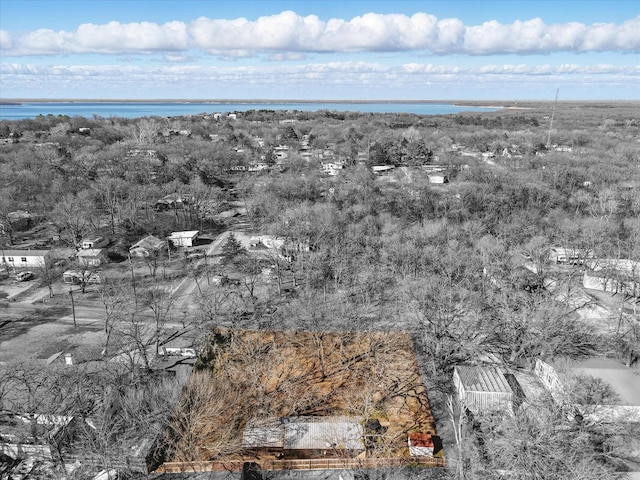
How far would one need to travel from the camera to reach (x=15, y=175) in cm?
4028

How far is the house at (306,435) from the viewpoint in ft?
40.0

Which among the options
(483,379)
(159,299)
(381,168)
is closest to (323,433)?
(483,379)

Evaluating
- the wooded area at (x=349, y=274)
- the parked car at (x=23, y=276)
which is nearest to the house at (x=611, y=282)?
the wooded area at (x=349, y=274)

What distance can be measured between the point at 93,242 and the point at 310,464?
2375 centimetres

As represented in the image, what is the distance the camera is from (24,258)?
89.9 feet

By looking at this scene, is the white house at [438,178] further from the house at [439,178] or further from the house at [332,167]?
the house at [332,167]

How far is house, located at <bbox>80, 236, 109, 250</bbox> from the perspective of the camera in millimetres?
29784

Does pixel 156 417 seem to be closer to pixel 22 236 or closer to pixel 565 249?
pixel 565 249

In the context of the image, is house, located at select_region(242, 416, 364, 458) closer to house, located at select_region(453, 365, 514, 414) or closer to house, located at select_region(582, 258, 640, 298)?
house, located at select_region(453, 365, 514, 414)

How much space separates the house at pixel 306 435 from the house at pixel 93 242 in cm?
2178

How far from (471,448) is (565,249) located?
675 inches

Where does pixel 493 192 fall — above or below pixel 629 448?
above

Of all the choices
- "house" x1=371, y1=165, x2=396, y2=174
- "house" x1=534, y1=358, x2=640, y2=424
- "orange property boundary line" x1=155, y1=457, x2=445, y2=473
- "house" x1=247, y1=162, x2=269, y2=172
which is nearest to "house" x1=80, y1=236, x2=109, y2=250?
"orange property boundary line" x1=155, y1=457, x2=445, y2=473

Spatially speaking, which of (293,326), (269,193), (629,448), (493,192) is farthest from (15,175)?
(629,448)
